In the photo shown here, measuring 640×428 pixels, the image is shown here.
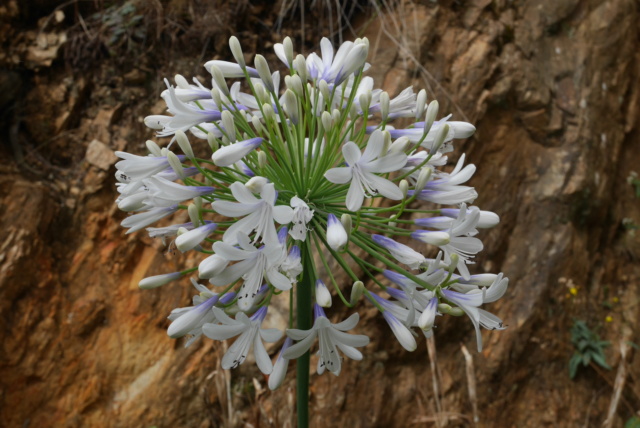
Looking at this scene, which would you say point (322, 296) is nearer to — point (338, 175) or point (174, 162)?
point (338, 175)

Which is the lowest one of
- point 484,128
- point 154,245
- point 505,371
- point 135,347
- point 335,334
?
point 505,371

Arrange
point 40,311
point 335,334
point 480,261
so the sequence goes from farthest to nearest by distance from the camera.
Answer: point 480,261
point 40,311
point 335,334

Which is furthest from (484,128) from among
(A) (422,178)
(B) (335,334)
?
(B) (335,334)

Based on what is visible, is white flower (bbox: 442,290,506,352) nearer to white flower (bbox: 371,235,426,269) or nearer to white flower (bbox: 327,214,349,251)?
white flower (bbox: 371,235,426,269)

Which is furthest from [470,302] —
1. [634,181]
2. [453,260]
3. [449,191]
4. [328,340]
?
[634,181]

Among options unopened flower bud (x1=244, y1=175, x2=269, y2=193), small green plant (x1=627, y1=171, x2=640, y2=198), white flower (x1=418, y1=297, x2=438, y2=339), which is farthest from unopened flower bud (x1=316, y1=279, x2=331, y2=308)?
small green plant (x1=627, y1=171, x2=640, y2=198)

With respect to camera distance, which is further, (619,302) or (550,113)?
(619,302)

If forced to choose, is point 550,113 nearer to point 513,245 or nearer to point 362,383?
point 513,245
